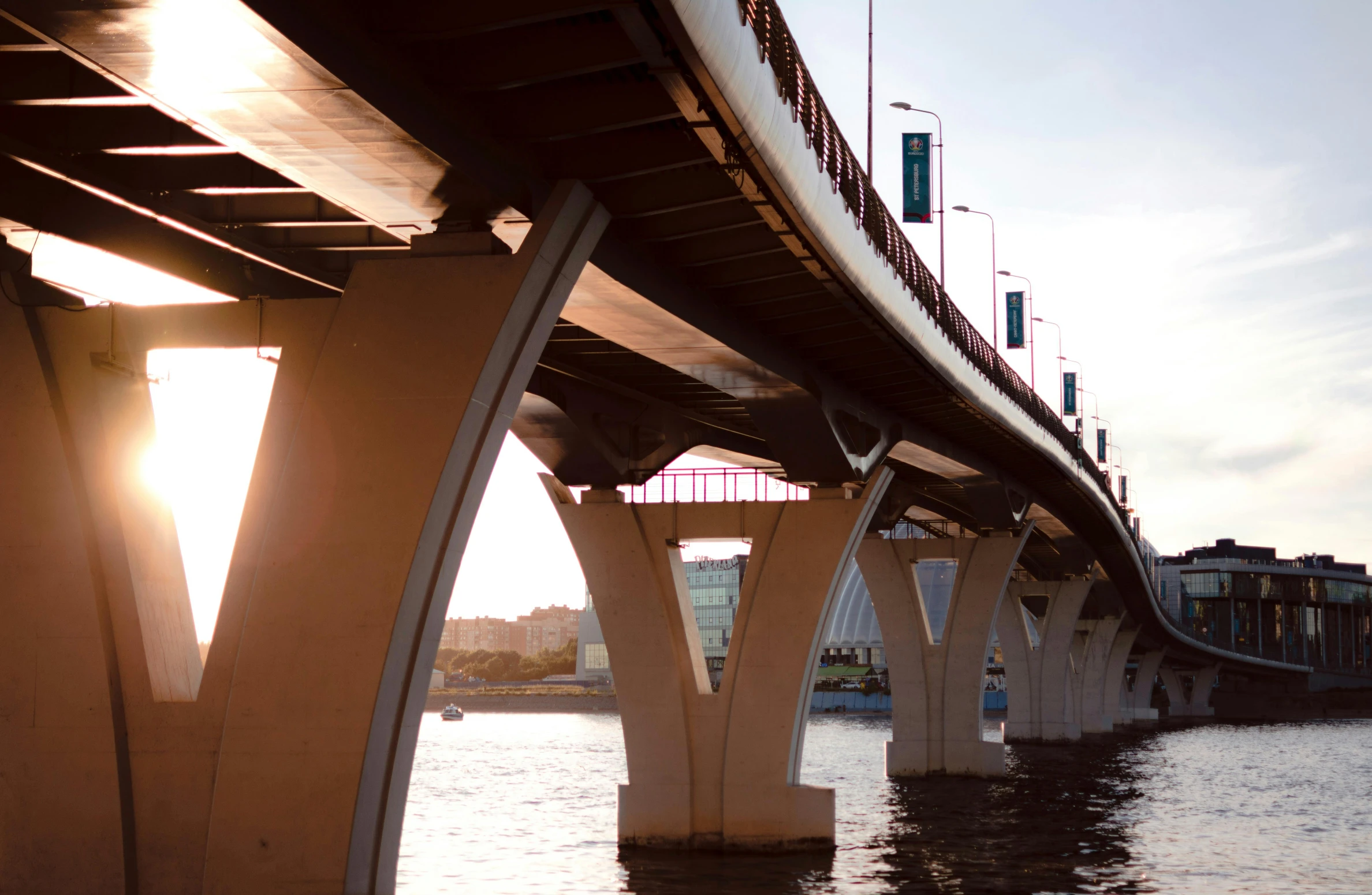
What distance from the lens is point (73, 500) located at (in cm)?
1569

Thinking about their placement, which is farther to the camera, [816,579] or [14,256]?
[816,579]

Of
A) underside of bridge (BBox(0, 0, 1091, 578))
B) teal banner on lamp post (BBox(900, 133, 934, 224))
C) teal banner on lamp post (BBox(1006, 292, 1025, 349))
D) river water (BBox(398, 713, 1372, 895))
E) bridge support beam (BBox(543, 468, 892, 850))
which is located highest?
teal banner on lamp post (BBox(1006, 292, 1025, 349))

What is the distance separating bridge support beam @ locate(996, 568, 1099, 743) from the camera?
76438mm

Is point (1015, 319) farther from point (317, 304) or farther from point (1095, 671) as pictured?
point (1095, 671)

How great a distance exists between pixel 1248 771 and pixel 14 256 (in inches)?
2041

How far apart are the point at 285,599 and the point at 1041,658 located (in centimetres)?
6824

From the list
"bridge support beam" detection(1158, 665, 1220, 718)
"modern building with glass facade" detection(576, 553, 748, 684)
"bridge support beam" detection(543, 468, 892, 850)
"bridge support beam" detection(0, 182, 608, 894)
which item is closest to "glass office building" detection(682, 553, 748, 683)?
"modern building with glass facade" detection(576, 553, 748, 684)

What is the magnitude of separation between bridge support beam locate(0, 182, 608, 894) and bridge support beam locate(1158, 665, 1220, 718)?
496 feet

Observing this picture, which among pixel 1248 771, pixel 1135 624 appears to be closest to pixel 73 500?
pixel 1248 771

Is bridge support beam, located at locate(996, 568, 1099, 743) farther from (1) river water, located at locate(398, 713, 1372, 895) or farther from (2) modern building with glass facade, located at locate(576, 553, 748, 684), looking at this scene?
(2) modern building with glass facade, located at locate(576, 553, 748, 684)

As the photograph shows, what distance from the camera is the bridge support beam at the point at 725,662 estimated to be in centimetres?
2903

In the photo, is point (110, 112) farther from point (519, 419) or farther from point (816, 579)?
point (816, 579)

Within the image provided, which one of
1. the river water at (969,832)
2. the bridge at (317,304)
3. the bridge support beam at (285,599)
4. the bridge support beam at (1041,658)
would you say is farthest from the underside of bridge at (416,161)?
the bridge support beam at (1041,658)

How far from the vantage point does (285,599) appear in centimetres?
1362
